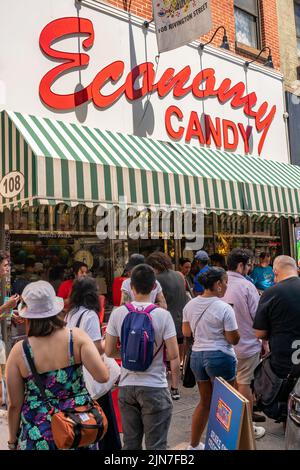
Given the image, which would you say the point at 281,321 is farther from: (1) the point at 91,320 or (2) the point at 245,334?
(1) the point at 91,320

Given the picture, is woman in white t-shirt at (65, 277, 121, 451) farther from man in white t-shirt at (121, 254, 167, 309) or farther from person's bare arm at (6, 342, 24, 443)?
man in white t-shirt at (121, 254, 167, 309)

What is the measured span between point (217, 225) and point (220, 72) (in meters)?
3.40

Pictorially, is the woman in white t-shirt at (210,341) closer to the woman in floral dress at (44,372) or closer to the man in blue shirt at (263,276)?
the woman in floral dress at (44,372)

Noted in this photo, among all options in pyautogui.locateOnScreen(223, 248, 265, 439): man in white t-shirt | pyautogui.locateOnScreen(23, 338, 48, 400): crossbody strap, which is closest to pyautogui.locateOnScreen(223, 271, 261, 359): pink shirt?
pyautogui.locateOnScreen(223, 248, 265, 439): man in white t-shirt

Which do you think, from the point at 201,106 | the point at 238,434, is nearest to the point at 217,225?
the point at 201,106

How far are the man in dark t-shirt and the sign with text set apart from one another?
130cm

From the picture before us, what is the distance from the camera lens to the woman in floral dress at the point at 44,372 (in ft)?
8.95

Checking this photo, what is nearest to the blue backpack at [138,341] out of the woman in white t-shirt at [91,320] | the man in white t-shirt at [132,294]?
the woman in white t-shirt at [91,320]

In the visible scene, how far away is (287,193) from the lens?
350 inches

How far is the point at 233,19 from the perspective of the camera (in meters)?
10.6

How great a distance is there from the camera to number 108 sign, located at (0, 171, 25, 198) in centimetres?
582

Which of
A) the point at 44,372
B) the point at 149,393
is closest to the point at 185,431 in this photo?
the point at 149,393

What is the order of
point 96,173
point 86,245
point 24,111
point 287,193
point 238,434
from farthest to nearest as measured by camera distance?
point 287,193 → point 86,245 → point 24,111 → point 96,173 → point 238,434

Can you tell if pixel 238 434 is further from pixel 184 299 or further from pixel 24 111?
pixel 24 111
